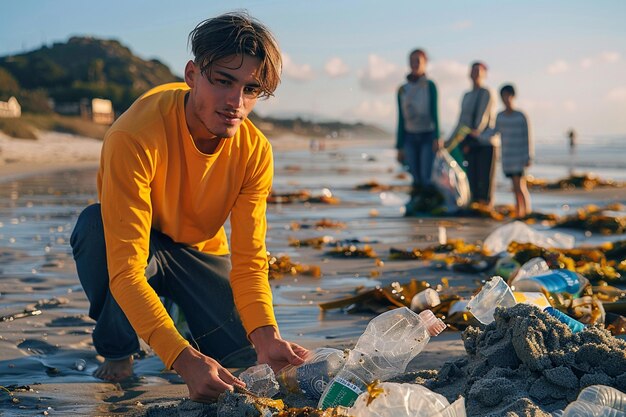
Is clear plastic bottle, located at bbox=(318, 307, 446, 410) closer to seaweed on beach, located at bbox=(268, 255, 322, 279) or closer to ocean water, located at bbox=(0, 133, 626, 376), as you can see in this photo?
ocean water, located at bbox=(0, 133, 626, 376)

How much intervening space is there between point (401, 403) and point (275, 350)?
821 mm

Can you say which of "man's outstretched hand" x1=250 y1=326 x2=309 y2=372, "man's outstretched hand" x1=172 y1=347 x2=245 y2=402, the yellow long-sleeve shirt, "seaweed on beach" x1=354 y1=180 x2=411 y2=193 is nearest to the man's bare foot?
the yellow long-sleeve shirt

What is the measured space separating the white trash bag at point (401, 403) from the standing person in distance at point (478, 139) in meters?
8.96

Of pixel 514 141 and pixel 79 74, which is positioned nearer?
pixel 514 141

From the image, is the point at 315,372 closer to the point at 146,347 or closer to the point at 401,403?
the point at 401,403

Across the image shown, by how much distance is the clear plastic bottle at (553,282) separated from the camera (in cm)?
439

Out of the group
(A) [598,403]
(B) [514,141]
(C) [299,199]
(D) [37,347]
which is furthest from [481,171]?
(A) [598,403]

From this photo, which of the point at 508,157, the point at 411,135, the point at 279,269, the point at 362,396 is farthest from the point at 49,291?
the point at 508,157

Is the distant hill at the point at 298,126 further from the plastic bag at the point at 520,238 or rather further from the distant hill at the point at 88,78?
the plastic bag at the point at 520,238

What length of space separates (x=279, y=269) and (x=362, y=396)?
355cm

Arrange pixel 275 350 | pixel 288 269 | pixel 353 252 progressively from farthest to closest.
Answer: pixel 353 252 → pixel 288 269 → pixel 275 350

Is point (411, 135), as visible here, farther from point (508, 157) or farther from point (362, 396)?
point (362, 396)

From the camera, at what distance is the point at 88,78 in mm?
94938

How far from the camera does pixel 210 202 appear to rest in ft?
12.1
